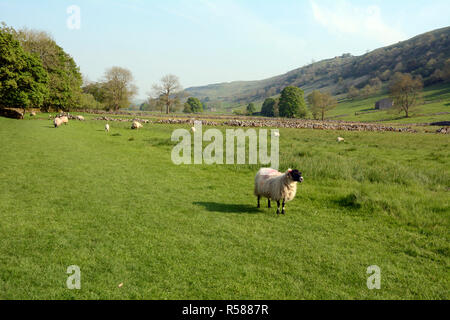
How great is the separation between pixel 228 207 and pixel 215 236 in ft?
9.00

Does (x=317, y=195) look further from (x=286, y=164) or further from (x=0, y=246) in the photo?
(x=0, y=246)

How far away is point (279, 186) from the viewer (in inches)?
387

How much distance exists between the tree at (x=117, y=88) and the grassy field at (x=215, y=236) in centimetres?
8450

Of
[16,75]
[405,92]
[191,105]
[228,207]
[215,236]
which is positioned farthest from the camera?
[191,105]

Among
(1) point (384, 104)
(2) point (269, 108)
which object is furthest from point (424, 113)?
(2) point (269, 108)

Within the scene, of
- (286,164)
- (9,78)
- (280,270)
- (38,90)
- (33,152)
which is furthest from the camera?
(38,90)

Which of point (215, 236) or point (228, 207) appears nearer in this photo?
point (215, 236)

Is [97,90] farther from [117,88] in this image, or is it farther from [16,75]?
[16,75]

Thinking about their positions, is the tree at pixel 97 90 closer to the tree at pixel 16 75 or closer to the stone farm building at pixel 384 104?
the tree at pixel 16 75

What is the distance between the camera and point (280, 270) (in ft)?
20.3

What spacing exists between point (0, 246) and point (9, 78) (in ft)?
170

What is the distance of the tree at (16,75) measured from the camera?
42.8 meters

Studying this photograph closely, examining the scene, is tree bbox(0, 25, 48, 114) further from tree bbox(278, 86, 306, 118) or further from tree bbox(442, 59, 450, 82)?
tree bbox(442, 59, 450, 82)

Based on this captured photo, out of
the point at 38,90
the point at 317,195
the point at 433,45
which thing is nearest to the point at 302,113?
the point at 38,90
